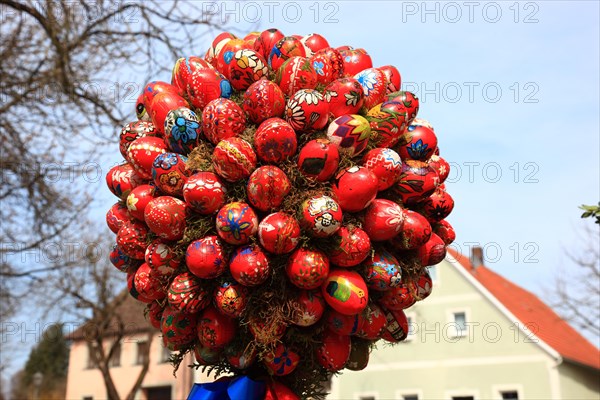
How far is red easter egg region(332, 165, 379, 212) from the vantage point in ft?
9.89

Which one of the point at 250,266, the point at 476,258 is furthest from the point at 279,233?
the point at 476,258

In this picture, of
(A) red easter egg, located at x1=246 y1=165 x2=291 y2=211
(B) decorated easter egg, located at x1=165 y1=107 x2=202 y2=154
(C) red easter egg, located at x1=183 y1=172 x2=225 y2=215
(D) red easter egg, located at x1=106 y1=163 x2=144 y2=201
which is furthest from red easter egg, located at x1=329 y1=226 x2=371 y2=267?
(D) red easter egg, located at x1=106 y1=163 x2=144 y2=201

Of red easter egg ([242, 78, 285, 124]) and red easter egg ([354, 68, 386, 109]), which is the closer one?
red easter egg ([242, 78, 285, 124])

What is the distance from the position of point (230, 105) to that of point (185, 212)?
565mm

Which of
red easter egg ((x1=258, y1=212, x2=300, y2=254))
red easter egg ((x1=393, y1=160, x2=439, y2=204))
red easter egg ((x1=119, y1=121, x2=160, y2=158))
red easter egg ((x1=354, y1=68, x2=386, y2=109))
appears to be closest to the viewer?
red easter egg ((x1=258, y1=212, x2=300, y2=254))

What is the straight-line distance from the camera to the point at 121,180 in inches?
137

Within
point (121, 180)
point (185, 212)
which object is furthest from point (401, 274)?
point (121, 180)

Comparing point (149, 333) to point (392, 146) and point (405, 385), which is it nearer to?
point (405, 385)

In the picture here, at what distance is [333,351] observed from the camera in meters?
3.16

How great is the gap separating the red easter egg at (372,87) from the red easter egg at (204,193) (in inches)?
35.9

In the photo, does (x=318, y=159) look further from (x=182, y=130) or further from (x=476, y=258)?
(x=476, y=258)

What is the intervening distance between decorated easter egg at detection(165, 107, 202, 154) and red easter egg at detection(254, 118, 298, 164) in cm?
33

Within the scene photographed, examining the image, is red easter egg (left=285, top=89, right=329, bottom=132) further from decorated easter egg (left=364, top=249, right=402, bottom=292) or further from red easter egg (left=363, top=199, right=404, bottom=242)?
decorated easter egg (left=364, top=249, right=402, bottom=292)

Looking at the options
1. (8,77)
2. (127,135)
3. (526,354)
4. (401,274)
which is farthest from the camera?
(526,354)
